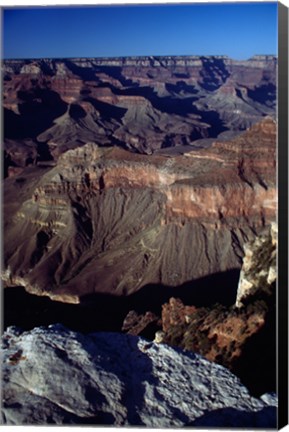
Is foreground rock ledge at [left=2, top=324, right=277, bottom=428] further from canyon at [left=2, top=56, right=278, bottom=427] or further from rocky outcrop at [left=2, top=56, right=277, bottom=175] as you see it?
rocky outcrop at [left=2, top=56, right=277, bottom=175]

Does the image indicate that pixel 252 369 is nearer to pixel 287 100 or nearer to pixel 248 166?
pixel 287 100

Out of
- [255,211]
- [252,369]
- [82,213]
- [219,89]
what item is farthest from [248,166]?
[219,89]

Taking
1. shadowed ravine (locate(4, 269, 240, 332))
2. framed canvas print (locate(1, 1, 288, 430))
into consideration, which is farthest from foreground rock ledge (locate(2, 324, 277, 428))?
shadowed ravine (locate(4, 269, 240, 332))

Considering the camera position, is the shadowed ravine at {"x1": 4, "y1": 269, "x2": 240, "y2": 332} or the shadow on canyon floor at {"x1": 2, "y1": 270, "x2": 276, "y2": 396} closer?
the shadow on canyon floor at {"x1": 2, "y1": 270, "x2": 276, "y2": 396}

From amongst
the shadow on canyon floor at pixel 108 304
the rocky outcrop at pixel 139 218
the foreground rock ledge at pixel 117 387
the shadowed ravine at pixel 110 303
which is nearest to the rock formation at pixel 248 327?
the foreground rock ledge at pixel 117 387

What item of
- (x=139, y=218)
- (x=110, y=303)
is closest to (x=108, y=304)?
(x=110, y=303)

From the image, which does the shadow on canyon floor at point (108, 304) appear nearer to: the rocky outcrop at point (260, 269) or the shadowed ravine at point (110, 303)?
the shadowed ravine at point (110, 303)
